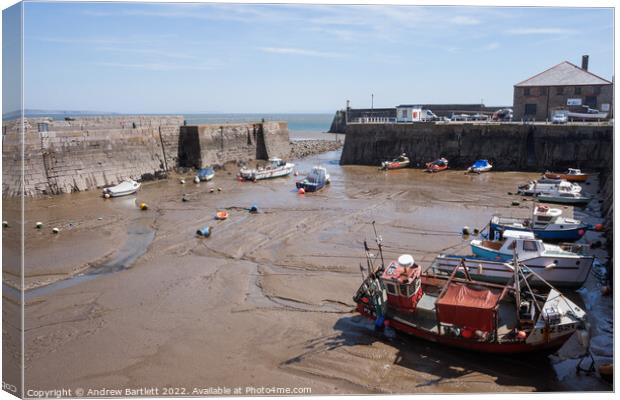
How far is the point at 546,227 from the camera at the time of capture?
1655 centimetres

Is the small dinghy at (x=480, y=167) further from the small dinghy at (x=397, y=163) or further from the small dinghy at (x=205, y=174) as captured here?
the small dinghy at (x=205, y=174)

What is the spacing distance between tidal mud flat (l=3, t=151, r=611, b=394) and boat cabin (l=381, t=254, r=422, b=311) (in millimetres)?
679

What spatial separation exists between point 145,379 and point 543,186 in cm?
2011

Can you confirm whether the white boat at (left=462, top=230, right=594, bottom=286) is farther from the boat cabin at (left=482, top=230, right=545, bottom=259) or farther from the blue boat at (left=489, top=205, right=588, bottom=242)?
the blue boat at (left=489, top=205, right=588, bottom=242)

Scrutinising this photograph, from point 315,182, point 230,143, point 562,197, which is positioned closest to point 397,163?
point 315,182

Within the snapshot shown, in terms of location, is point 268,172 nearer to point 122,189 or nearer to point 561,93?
point 122,189

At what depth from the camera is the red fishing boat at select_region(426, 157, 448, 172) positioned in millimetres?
33562

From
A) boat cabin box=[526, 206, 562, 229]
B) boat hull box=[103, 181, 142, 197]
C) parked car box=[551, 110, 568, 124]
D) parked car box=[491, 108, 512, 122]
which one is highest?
parked car box=[491, 108, 512, 122]

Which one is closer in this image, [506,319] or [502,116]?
[506,319]

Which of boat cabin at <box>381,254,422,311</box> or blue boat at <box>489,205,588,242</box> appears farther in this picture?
blue boat at <box>489,205,588,242</box>

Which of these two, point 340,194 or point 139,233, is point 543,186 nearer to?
point 340,194

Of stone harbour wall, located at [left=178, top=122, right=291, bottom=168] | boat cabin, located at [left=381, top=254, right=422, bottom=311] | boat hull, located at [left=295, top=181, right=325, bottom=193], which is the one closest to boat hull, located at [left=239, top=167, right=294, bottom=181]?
stone harbour wall, located at [left=178, top=122, right=291, bottom=168]

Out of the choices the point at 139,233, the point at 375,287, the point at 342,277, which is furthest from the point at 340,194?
the point at 375,287

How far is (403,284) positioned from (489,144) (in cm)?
2654
